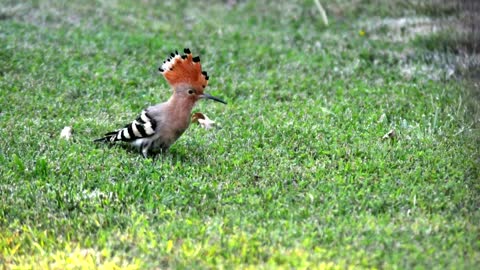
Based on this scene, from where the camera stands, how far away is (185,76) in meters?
5.20

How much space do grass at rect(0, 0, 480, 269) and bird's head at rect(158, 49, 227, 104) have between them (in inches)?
19.3

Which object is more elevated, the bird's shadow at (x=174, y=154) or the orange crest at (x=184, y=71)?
the orange crest at (x=184, y=71)

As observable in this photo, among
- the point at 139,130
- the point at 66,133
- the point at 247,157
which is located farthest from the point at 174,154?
the point at 66,133

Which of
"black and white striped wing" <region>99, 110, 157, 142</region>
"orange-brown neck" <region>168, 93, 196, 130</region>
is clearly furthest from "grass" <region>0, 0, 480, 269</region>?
"orange-brown neck" <region>168, 93, 196, 130</region>

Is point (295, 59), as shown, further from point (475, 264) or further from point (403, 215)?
point (475, 264)

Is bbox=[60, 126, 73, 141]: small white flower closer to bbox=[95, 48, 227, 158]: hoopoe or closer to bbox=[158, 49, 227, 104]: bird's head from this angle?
bbox=[95, 48, 227, 158]: hoopoe

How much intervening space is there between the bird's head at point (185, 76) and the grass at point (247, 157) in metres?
0.49

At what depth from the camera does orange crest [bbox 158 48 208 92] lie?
5141 mm

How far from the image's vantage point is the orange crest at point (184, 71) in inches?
202

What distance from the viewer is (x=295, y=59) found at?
811 centimetres

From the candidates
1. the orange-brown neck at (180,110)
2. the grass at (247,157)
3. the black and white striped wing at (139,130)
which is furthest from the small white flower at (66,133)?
the orange-brown neck at (180,110)

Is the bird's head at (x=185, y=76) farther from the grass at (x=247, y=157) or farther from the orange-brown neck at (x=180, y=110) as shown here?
the grass at (x=247, y=157)

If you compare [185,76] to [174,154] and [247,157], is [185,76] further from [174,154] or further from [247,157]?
[247,157]

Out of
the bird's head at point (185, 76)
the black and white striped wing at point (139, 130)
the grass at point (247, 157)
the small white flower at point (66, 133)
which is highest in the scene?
the bird's head at point (185, 76)
